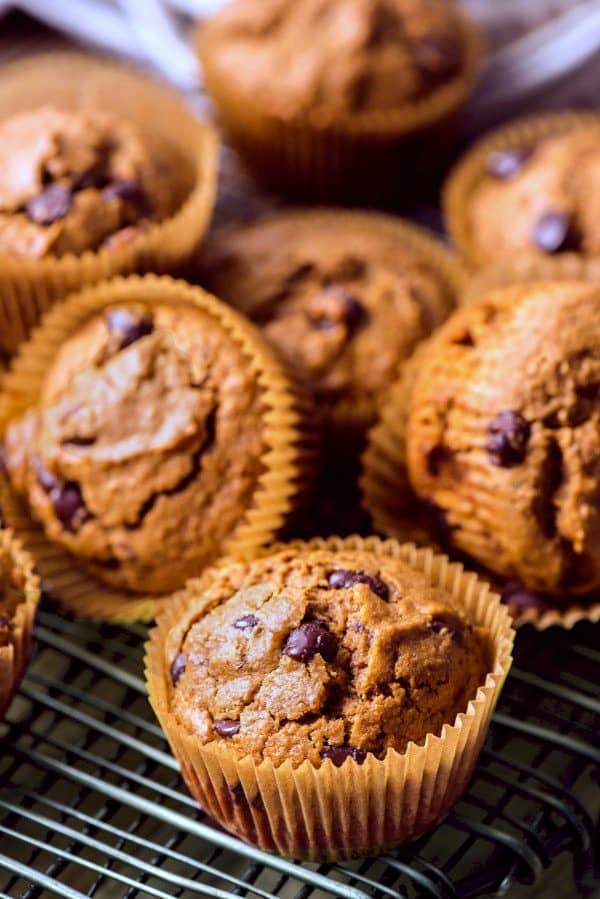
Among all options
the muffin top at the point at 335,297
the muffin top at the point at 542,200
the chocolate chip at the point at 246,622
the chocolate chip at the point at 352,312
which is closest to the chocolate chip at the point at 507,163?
the muffin top at the point at 542,200

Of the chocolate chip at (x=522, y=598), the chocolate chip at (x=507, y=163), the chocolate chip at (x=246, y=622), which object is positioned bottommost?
the chocolate chip at (x=246, y=622)

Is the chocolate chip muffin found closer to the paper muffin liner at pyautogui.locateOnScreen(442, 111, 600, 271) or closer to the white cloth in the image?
the paper muffin liner at pyautogui.locateOnScreen(442, 111, 600, 271)

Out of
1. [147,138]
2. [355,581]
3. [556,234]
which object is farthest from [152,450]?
[556,234]

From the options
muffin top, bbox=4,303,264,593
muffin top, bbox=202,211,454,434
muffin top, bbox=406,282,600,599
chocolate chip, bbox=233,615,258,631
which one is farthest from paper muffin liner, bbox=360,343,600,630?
chocolate chip, bbox=233,615,258,631

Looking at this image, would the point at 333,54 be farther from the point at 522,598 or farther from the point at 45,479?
the point at 522,598

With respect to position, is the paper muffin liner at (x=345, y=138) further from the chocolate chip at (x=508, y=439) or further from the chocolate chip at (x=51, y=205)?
the chocolate chip at (x=508, y=439)

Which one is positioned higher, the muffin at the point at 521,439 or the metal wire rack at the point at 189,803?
the muffin at the point at 521,439

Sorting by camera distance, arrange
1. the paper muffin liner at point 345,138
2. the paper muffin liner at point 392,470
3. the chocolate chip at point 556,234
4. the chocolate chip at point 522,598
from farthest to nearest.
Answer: the paper muffin liner at point 345,138 → the chocolate chip at point 556,234 → the paper muffin liner at point 392,470 → the chocolate chip at point 522,598
